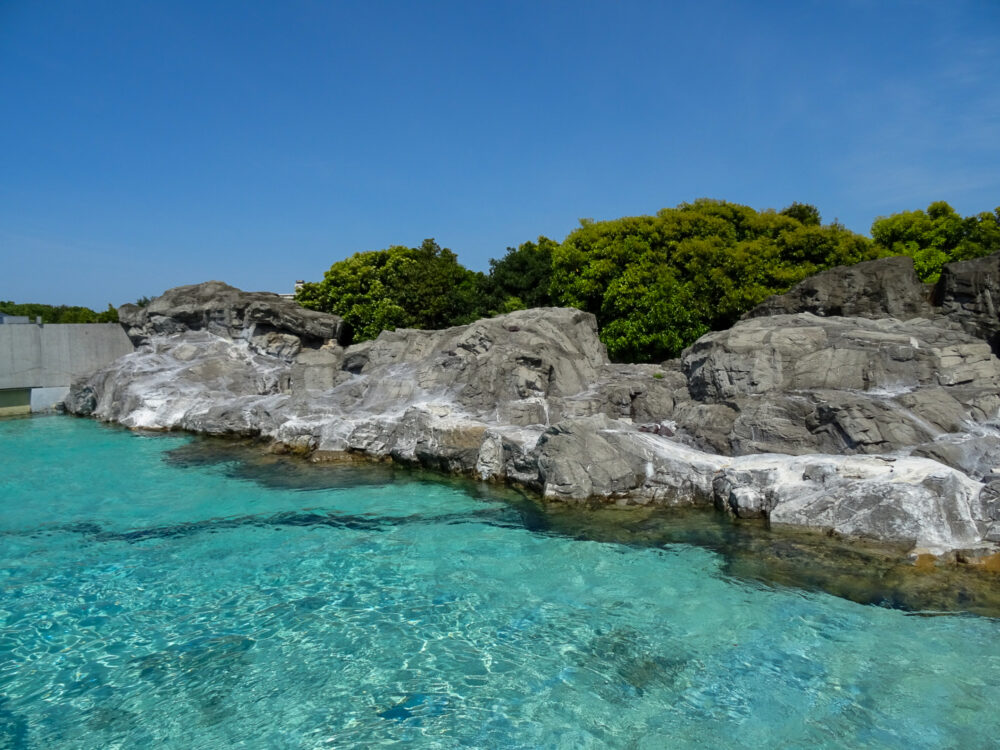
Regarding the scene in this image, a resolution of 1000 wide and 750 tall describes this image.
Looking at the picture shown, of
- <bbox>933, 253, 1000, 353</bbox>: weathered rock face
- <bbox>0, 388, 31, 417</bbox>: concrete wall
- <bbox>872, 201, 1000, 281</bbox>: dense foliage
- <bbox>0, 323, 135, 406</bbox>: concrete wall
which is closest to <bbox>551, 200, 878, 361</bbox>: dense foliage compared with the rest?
<bbox>872, 201, 1000, 281</bbox>: dense foliage

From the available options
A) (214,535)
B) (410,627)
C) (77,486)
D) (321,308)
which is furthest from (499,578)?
(321,308)

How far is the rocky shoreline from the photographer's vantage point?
9.60 metres

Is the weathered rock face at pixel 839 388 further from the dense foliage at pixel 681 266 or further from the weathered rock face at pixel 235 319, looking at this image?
the weathered rock face at pixel 235 319

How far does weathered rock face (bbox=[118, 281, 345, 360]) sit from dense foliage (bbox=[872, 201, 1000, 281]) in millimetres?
19950

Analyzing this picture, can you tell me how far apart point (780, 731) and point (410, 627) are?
3.66 meters

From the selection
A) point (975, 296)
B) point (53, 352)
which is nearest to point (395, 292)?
point (53, 352)

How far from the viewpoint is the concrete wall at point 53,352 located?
2273cm

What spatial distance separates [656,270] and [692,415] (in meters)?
8.01

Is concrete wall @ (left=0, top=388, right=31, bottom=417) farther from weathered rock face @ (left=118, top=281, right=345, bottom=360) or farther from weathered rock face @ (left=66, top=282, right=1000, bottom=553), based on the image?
weathered rock face @ (left=66, top=282, right=1000, bottom=553)

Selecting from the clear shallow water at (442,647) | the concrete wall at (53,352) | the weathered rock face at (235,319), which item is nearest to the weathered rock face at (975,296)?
the clear shallow water at (442,647)

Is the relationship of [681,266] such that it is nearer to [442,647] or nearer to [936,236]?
[936,236]

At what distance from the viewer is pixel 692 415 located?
41.2 feet

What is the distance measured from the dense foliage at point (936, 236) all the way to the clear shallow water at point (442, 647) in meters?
18.6

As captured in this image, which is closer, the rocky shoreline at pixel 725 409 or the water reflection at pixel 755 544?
the water reflection at pixel 755 544
